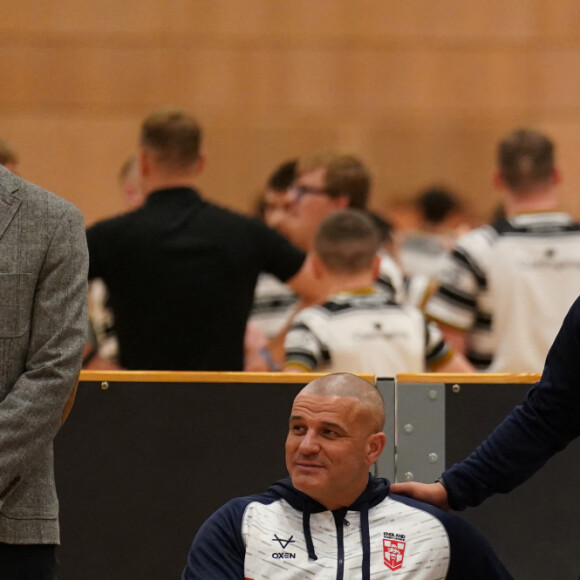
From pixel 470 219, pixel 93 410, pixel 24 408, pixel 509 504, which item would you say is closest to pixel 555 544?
pixel 509 504

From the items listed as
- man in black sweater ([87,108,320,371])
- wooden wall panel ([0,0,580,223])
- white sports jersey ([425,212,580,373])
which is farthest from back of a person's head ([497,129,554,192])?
wooden wall panel ([0,0,580,223])

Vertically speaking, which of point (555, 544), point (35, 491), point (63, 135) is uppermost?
point (63, 135)

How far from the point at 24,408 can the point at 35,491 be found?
9.0 inches

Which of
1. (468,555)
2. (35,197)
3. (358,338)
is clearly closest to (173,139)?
(358,338)

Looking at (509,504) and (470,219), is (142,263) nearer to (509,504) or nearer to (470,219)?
(509,504)

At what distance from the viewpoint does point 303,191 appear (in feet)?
18.2

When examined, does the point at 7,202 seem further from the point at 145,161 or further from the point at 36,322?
the point at 145,161

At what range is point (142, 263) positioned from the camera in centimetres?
454

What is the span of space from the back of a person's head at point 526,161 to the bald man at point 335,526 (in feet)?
8.37

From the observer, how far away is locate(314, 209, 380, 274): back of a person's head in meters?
4.51

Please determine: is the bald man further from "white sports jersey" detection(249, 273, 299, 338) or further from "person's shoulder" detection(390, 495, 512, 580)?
"white sports jersey" detection(249, 273, 299, 338)

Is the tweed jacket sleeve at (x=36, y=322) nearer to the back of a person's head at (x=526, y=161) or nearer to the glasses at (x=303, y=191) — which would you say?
the glasses at (x=303, y=191)

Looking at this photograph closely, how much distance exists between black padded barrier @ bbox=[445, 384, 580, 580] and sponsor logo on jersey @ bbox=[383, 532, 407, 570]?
0.65 meters

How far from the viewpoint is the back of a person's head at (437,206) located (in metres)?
9.77
